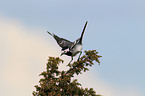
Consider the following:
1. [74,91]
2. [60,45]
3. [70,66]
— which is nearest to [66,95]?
[74,91]

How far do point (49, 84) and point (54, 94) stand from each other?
95 centimetres

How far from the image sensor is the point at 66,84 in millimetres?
21969

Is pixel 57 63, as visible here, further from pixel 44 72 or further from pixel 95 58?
pixel 95 58

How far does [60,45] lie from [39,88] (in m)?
3.33

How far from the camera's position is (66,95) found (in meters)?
22.0

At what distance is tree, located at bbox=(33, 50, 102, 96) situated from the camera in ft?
71.7

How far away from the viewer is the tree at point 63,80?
21.8m

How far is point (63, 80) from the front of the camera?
71.4 ft

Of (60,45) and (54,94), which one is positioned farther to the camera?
(60,45)

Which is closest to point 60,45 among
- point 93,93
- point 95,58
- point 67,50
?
point 67,50

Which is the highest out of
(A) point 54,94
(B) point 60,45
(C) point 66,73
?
(B) point 60,45

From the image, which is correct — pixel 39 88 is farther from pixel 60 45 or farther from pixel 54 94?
pixel 60 45

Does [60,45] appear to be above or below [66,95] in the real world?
above

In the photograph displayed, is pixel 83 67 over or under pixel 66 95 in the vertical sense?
over
